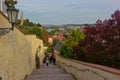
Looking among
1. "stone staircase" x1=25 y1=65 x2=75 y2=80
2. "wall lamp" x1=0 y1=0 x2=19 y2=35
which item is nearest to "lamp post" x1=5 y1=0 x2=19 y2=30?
"wall lamp" x1=0 y1=0 x2=19 y2=35

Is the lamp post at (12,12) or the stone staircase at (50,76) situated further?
the stone staircase at (50,76)

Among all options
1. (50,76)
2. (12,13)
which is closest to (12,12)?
(12,13)

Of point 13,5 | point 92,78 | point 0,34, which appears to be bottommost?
point 92,78

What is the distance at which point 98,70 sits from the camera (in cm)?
1288

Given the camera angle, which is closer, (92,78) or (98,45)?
(92,78)

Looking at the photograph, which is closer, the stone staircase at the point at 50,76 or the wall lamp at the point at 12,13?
the wall lamp at the point at 12,13

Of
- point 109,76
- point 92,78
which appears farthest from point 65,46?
point 109,76

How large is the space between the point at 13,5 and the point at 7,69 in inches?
120

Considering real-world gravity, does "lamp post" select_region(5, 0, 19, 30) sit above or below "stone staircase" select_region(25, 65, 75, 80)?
above

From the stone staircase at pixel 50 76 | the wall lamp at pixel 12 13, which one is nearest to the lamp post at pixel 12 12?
the wall lamp at pixel 12 13

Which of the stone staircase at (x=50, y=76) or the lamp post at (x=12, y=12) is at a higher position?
the lamp post at (x=12, y=12)

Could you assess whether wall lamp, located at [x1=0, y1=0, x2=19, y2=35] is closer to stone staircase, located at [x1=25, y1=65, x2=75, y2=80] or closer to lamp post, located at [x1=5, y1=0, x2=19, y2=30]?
lamp post, located at [x1=5, y1=0, x2=19, y2=30]

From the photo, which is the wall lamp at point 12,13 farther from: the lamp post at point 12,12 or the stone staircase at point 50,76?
the stone staircase at point 50,76

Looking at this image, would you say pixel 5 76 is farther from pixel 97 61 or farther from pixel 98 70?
pixel 97 61
